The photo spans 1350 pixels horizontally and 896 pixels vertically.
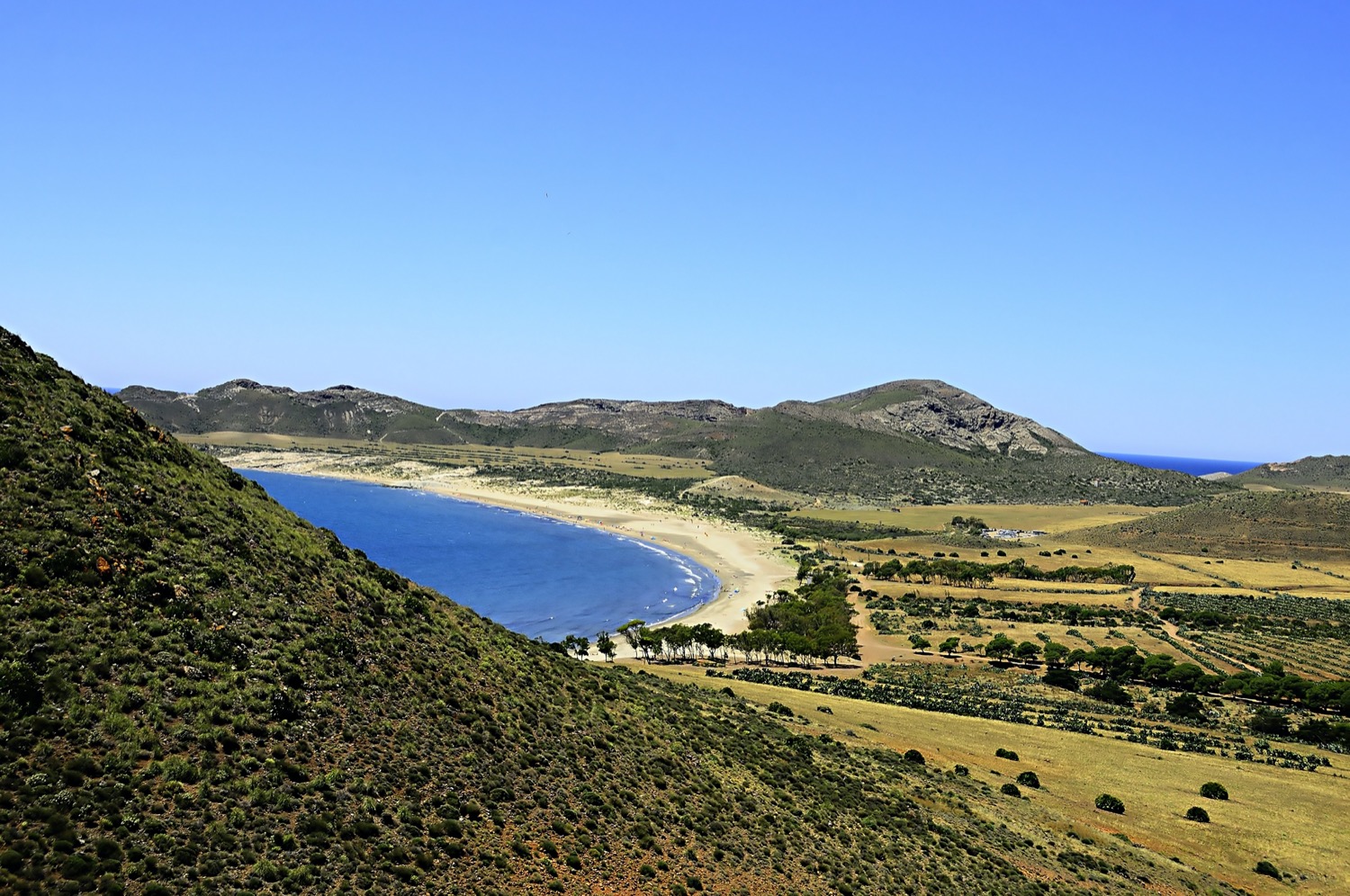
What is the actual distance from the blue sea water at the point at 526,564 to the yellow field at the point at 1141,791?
41101 mm

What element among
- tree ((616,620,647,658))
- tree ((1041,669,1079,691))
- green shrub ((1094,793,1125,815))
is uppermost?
green shrub ((1094,793,1125,815))

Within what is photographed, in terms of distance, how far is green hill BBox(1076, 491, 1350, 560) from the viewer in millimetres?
136500

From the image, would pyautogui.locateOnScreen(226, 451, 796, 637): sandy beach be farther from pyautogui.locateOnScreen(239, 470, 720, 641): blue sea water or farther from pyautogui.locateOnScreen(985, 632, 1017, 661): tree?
pyautogui.locateOnScreen(985, 632, 1017, 661): tree

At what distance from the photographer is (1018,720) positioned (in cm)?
5241

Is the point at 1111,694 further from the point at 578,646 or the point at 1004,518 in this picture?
the point at 1004,518

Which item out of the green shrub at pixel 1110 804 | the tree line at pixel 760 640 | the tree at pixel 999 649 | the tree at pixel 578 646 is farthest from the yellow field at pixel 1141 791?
the tree at pixel 999 649

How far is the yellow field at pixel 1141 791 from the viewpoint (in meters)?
32.2

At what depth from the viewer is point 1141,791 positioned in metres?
39.2

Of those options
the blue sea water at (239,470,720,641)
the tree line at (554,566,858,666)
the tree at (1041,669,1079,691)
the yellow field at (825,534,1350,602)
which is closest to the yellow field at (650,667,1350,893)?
the tree at (1041,669,1079,691)

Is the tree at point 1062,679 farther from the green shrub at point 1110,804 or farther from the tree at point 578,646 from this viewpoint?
the tree at point 578,646

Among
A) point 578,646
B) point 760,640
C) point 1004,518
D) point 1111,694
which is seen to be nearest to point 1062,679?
point 1111,694

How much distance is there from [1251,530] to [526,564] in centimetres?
12866

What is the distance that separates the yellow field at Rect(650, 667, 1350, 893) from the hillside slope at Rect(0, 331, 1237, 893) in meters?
3.74

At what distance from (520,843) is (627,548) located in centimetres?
11969
